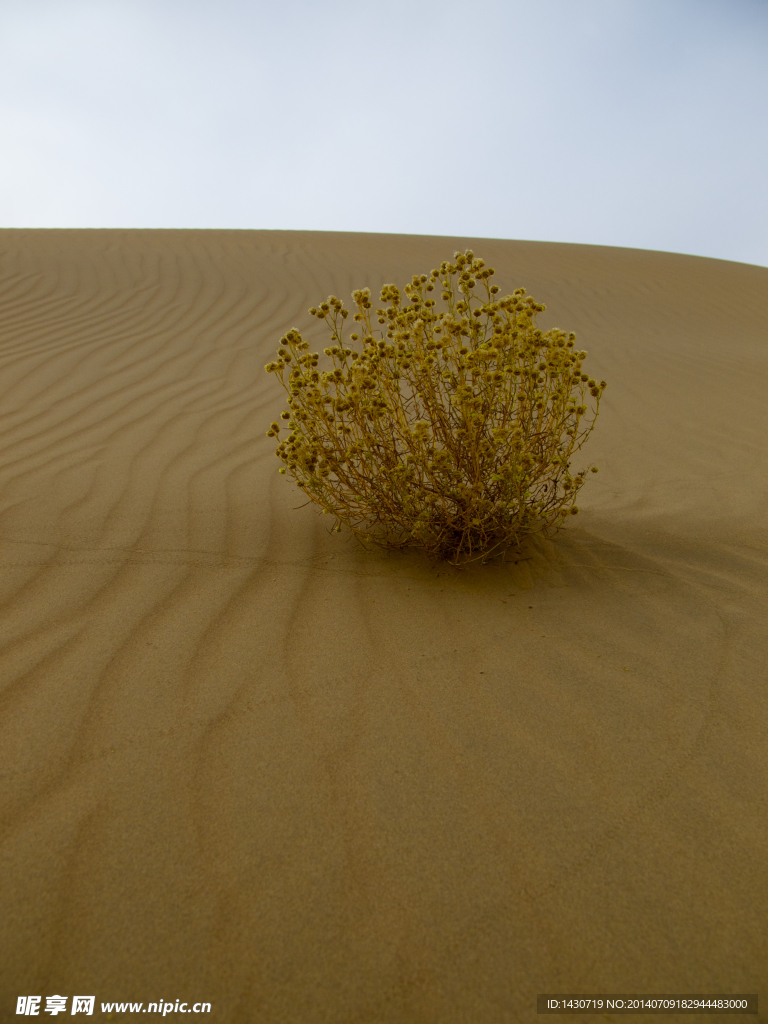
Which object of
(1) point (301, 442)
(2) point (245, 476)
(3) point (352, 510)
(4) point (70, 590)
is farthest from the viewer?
(2) point (245, 476)

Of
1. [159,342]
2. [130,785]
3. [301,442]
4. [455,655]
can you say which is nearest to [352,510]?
[301,442]

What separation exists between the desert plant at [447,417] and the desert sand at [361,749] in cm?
19

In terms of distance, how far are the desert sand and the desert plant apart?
185 millimetres

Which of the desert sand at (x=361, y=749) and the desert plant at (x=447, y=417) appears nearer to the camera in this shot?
the desert sand at (x=361, y=749)

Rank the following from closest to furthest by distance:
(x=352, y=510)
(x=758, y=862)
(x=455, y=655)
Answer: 1. (x=758, y=862)
2. (x=455, y=655)
3. (x=352, y=510)

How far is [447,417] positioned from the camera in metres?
2.39

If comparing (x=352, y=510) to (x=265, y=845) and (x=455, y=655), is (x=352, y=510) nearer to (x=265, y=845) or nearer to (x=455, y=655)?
(x=455, y=655)

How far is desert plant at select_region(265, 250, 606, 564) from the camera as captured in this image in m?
2.21

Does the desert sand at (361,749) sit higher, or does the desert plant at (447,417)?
the desert plant at (447,417)

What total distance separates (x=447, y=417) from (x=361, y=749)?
1245 mm

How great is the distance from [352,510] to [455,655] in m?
0.93

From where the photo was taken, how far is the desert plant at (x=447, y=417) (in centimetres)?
221

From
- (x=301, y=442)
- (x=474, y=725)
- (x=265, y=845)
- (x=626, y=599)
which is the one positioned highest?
(x=301, y=442)

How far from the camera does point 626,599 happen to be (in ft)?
7.40
